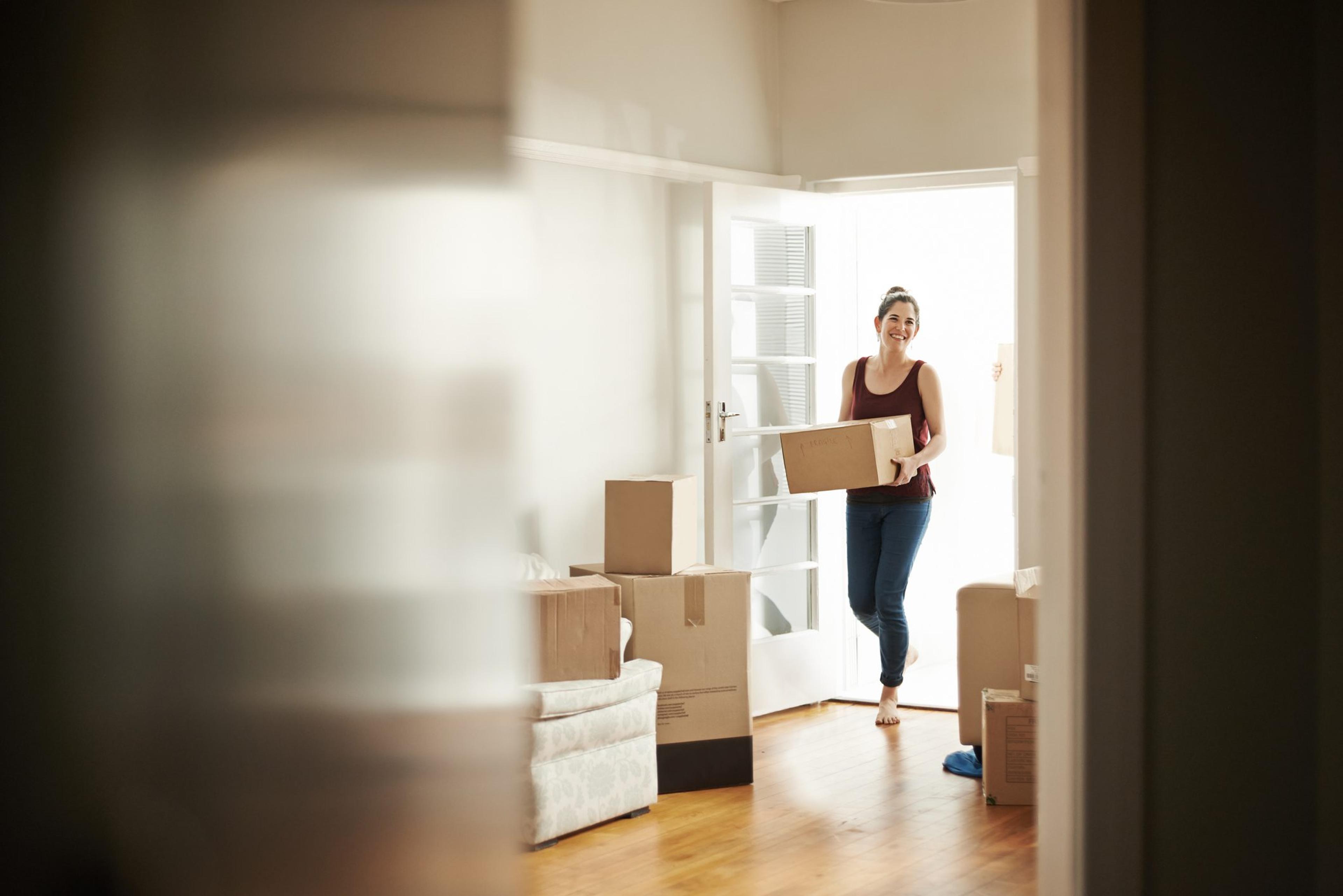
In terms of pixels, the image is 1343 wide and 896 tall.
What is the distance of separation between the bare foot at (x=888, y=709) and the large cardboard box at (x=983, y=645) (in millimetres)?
586

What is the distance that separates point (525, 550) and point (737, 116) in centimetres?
197

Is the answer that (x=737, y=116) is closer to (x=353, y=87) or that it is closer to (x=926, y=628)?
(x=926, y=628)

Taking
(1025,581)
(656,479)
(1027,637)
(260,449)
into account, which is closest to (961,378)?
(1025,581)

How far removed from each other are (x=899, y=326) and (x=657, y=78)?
1.25 m

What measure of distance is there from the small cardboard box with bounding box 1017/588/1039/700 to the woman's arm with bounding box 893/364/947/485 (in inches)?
28.8

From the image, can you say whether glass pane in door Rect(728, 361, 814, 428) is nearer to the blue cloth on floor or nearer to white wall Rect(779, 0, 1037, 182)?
white wall Rect(779, 0, 1037, 182)

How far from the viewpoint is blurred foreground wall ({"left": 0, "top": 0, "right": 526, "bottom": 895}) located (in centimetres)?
93

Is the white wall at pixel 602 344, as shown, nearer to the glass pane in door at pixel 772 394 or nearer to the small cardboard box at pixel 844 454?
the glass pane in door at pixel 772 394

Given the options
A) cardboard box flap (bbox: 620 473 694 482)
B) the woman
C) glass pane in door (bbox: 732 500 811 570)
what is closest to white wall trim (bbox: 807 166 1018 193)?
the woman

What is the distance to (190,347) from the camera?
99 cm

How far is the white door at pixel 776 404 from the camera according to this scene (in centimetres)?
417

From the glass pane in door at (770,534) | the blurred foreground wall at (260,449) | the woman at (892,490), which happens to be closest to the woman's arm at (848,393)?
the woman at (892,490)

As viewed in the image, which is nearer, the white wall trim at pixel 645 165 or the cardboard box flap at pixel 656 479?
the cardboard box flap at pixel 656 479

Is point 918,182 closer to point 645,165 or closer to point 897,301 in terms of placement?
point 897,301
